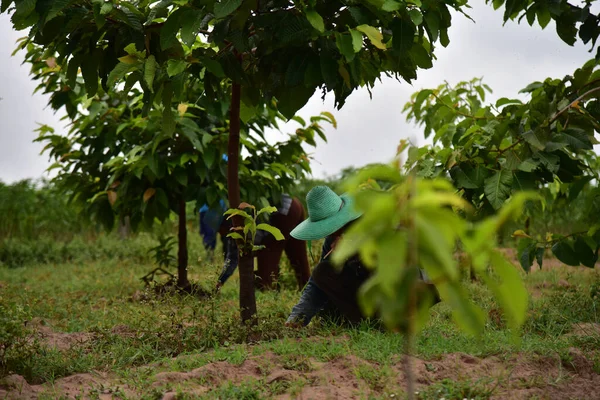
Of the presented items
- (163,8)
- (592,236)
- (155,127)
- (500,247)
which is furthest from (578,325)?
(500,247)

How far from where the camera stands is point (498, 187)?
140 inches

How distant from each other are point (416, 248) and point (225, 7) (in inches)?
64.5

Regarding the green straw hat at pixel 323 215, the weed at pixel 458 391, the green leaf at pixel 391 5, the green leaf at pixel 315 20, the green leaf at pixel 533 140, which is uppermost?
the green leaf at pixel 391 5

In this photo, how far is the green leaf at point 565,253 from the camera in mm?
4137

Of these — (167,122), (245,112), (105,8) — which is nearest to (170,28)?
(105,8)

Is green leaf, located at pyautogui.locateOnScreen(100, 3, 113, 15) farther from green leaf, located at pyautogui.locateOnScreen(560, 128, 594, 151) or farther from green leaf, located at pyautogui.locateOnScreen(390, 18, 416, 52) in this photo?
green leaf, located at pyautogui.locateOnScreen(560, 128, 594, 151)

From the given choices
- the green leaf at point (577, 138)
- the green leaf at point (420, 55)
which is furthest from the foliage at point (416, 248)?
the green leaf at point (577, 138)

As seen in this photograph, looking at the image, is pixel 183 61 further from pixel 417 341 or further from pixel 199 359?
pixel 417 341

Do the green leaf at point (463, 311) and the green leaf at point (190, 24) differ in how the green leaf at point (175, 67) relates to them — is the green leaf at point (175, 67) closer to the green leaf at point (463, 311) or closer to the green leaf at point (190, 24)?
the green leaf at point (190, 24)

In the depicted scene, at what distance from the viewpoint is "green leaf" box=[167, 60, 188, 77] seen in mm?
3137

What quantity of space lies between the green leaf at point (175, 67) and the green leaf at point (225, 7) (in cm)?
42

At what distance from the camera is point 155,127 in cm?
552

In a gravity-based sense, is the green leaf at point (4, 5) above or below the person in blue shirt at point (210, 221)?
above

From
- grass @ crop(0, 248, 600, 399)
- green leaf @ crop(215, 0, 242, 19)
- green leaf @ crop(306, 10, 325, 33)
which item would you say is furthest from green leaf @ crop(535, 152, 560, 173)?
green leaf @ crop(215, 0, 242, 19)
